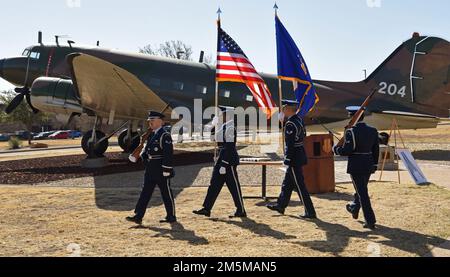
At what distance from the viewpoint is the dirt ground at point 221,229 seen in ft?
21.0

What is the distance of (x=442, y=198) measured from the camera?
→ 33.8ft

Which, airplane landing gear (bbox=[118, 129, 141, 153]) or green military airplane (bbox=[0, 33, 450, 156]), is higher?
green military airplane (bbox=[0, 33, 450, 156])

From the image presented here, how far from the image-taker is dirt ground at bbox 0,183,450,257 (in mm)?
6387

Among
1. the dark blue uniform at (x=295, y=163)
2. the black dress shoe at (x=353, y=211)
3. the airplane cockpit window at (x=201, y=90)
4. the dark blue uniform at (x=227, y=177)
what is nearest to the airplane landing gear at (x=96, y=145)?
the airplane cockpit window at (x=201, y=90)

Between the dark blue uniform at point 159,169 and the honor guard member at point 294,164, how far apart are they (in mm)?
2248

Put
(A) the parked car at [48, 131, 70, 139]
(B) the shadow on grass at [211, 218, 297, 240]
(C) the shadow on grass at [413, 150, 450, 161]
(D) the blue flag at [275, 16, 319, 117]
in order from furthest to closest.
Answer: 1. (A) the parked car at [48, 131, 70, 139]
2. (C) the shadow on grass at [413, 150, 450, 161]
3. (D) the blue flag at [275, 16, 319, 117]
4. (B) the shadow on grass at [211, 218, 297, 240]

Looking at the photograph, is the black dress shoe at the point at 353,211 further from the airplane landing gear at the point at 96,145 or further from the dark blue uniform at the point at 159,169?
the airplane landing gear at the point at 96,145

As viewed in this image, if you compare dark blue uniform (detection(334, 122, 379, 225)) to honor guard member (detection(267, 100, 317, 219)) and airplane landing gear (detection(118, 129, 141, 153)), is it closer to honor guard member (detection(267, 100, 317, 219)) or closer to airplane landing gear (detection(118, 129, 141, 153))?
honor guard member (detection(267, 100, 317, 219))

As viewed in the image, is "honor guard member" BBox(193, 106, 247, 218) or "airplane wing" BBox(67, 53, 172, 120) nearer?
"honor guard member" BBox(193, 106, 247, 218)

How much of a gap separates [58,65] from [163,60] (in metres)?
4.73

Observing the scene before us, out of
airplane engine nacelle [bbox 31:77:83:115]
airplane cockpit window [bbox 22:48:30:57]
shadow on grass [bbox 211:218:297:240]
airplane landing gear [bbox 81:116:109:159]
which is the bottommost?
shadow on grass [bbox 211:218:297:240]

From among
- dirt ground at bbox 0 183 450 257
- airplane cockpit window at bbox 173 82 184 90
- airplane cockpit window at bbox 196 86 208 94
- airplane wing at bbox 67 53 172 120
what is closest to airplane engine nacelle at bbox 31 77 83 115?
airplane wing at bbox 67 53 172 120
